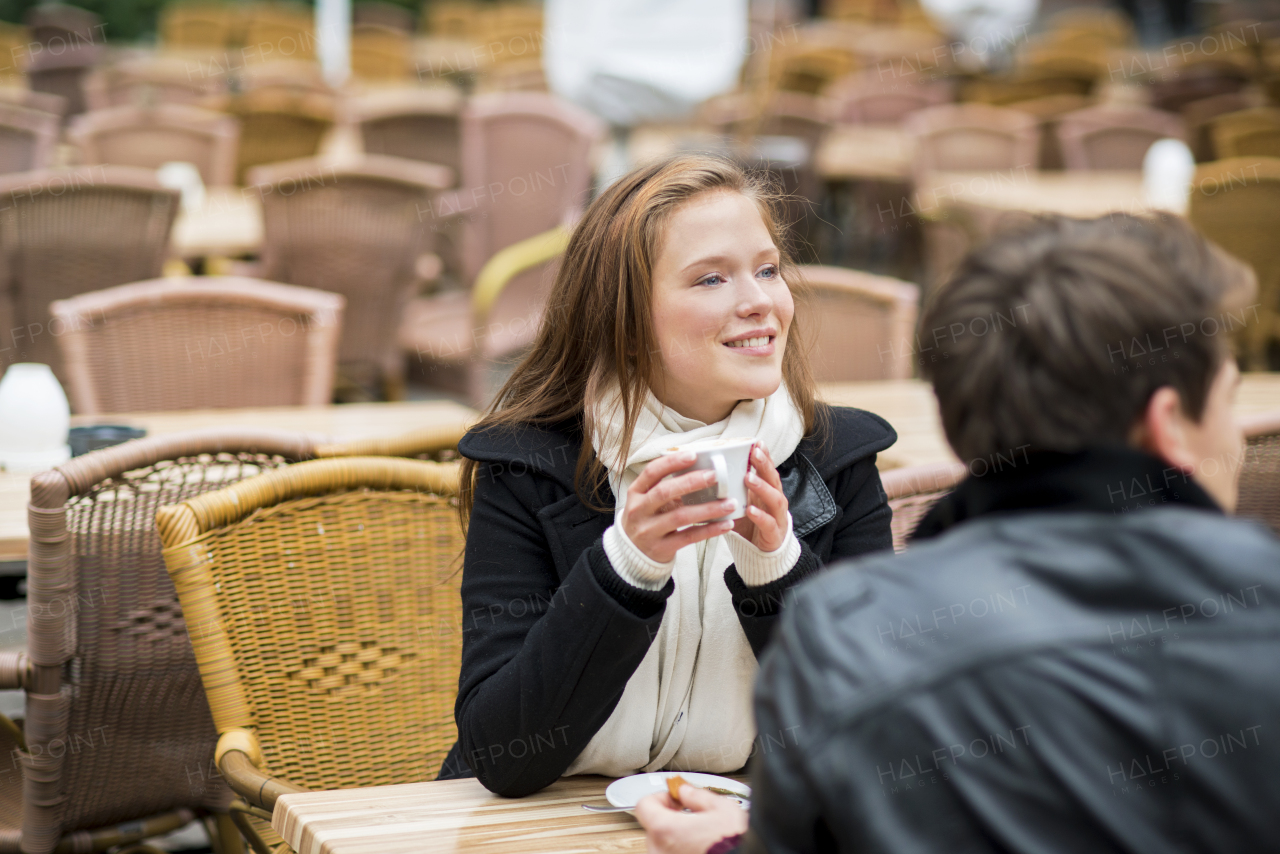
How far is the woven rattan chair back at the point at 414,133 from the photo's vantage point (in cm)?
632

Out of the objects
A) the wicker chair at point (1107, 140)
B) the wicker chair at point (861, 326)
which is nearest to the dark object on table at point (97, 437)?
the wicker chair at point (861, 326)

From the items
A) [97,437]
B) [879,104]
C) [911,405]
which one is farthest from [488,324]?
[879,104]

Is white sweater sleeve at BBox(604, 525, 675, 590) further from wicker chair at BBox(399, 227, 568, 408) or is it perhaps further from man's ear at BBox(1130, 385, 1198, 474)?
wicker chair at BBox(399, 227, 568, 408)

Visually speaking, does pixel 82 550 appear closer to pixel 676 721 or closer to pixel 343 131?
pixel 676 721

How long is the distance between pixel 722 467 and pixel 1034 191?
5.68m

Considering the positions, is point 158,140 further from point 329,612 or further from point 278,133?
point 329,612

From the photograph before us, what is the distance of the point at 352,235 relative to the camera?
14.1ft

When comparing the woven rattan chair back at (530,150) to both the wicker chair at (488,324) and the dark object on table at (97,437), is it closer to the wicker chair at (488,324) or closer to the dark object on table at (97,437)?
the wicker chair at (488,324)

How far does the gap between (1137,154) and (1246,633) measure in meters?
7.49

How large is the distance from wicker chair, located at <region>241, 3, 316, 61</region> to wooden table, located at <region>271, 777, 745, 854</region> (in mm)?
13106

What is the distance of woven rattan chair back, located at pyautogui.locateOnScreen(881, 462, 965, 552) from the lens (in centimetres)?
188

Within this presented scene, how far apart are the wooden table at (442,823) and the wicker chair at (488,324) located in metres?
2.65

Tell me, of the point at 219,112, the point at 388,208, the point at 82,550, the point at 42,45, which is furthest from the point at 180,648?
the point at 42,45

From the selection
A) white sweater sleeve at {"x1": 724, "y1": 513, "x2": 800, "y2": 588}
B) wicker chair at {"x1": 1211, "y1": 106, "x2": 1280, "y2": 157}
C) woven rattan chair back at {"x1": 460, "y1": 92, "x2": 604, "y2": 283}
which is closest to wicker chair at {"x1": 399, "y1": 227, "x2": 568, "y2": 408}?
woven rattan chair back at {"x1": 460, "y1": 92, "x2": 604, "y2": 283}
